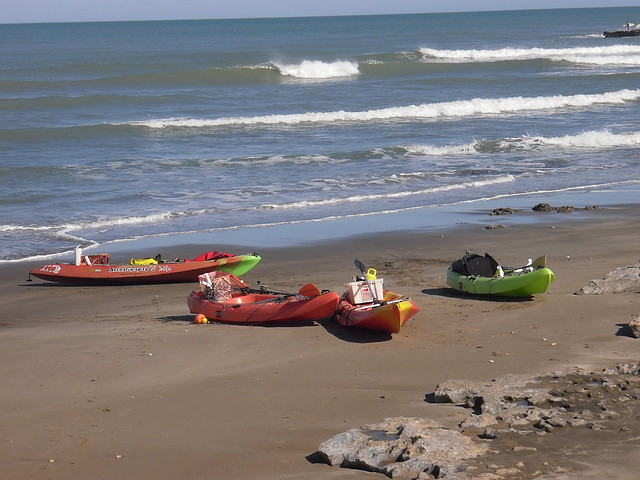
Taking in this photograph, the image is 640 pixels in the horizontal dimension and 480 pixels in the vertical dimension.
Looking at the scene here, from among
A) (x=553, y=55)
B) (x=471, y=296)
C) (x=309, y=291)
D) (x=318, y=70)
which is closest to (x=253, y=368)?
(x=309, y=291)

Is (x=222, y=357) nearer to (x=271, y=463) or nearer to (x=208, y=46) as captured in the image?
(x=271, y=463)

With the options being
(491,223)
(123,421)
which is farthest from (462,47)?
(123,421)

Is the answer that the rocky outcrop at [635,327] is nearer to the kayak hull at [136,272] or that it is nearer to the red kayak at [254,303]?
the red kayak at [254,303]

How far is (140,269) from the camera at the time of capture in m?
14.2

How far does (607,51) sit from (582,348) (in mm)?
60918

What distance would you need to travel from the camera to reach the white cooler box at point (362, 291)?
1118 cm

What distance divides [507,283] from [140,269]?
215 inches

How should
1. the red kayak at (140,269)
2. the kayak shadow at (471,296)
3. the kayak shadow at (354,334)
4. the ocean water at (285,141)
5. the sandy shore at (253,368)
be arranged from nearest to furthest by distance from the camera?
the sandy shore at (253,368) < the kayak shadow at (354,334) < the kayak shadow at (471,296) < the red kayak at (140,269) < the ocean water at (285,141)

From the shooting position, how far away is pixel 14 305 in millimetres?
13227

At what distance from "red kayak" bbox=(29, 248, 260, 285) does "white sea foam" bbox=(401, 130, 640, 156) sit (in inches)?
514

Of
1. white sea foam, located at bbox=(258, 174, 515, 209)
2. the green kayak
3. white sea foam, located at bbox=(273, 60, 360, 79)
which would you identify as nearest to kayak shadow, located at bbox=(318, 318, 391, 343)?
the green kayak

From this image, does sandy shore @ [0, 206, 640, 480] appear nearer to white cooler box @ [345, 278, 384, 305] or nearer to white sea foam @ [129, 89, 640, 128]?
white cooler box @ [345, 278, 384, 305]

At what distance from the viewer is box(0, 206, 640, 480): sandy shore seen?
7.18m

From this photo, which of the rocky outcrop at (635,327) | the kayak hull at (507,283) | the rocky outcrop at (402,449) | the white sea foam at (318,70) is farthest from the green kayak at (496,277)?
the white sea foam at (318,70)
